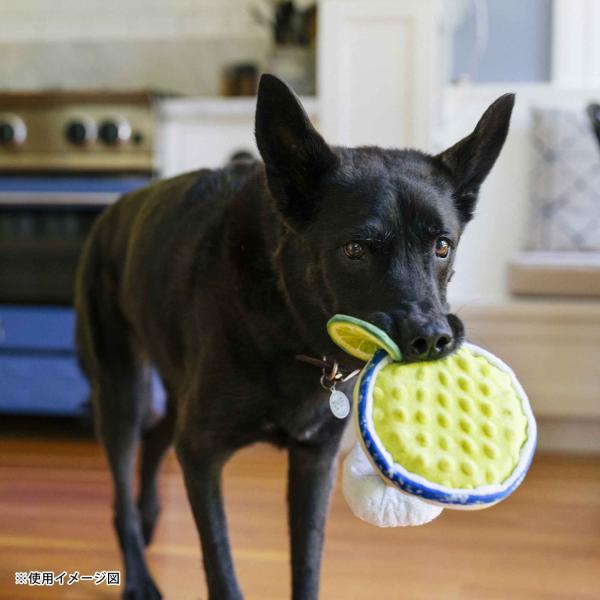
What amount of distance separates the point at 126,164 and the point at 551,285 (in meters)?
1.45

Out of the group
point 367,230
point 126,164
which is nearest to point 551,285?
point 126,164

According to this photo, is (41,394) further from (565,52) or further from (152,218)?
(565,52)

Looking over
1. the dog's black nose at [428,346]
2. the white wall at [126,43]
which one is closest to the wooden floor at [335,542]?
the dog's black nose at [428,346]

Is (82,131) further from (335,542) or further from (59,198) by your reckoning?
(335,542)

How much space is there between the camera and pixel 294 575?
1.53 metres

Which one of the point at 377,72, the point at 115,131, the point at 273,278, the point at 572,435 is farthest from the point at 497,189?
the point at 273,278

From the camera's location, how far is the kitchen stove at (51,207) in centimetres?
299

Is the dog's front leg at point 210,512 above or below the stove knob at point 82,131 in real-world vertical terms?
below

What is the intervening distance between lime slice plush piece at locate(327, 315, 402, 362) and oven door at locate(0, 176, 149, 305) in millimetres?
1985

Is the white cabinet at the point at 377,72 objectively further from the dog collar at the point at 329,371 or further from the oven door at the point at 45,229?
A: the dog collar at the point at 329,371

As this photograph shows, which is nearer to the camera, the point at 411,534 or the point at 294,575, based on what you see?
the point at 294,575

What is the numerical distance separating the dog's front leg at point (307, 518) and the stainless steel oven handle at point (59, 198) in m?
1.69

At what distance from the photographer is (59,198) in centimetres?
299

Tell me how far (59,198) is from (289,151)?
1.94 meters
